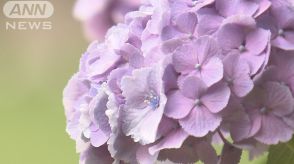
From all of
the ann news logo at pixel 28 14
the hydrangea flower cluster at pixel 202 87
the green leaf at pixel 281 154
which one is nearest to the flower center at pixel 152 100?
the hydrangea flower cluster at pixel 202 87

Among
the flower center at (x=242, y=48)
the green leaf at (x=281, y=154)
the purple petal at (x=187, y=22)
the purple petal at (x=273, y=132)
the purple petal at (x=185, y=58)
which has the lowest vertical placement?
the green leaf at (x=281, y=154)

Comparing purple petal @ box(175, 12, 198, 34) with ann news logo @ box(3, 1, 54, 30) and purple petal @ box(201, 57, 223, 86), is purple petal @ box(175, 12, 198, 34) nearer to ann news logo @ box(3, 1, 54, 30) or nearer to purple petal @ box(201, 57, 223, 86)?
purple petal @ box(201, 57, 223, 86)

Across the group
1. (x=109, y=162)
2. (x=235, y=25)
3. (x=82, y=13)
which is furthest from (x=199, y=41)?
(x=82, y=13)

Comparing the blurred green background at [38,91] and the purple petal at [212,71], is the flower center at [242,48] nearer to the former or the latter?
the purple petal at [212,71]

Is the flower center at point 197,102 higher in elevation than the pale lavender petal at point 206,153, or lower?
higher

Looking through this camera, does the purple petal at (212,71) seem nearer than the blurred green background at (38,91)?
Yes

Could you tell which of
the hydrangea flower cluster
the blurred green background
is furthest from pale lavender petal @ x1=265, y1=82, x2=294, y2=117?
the blurred green background

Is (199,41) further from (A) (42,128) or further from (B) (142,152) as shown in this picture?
(A) (42,128)
